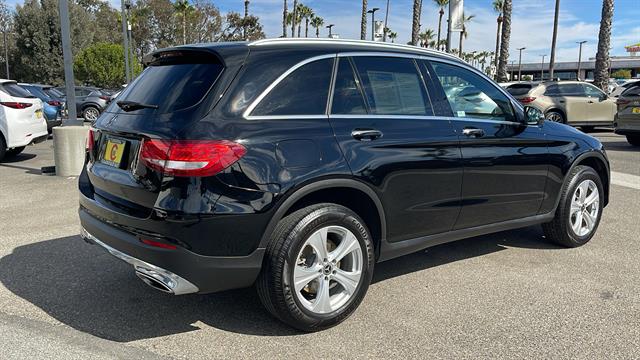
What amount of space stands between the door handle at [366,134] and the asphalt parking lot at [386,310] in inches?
47.1

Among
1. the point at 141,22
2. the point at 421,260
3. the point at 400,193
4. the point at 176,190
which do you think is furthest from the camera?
the point at 141,22

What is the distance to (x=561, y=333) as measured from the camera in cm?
335

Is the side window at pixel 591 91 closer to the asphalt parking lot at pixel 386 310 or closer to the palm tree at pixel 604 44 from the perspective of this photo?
the palm tree at pixel 604 44

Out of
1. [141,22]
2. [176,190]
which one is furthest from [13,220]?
[141,22]

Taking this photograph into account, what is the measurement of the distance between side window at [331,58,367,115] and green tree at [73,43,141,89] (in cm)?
4408

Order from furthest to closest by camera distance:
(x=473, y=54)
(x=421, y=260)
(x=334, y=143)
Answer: (x=473, y=54)
(x=421, y=260)
(x=334, y=143)

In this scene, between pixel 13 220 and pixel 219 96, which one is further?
pixel 13 220

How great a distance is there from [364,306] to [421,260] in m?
1.15

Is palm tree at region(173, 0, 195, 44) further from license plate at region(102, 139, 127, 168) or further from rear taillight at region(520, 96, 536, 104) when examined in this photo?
license plate at region(102, 139, 127, 168)

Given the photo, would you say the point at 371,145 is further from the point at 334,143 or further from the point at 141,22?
the point at 141,22

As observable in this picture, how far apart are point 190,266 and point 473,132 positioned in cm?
237

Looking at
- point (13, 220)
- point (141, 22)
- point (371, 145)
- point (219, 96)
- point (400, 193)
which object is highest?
point (141, 22)

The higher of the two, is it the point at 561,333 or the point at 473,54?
the point at 473,54

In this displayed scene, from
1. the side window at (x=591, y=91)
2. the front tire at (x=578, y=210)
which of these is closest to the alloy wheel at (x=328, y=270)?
the front tire at (x=578, y=210)
